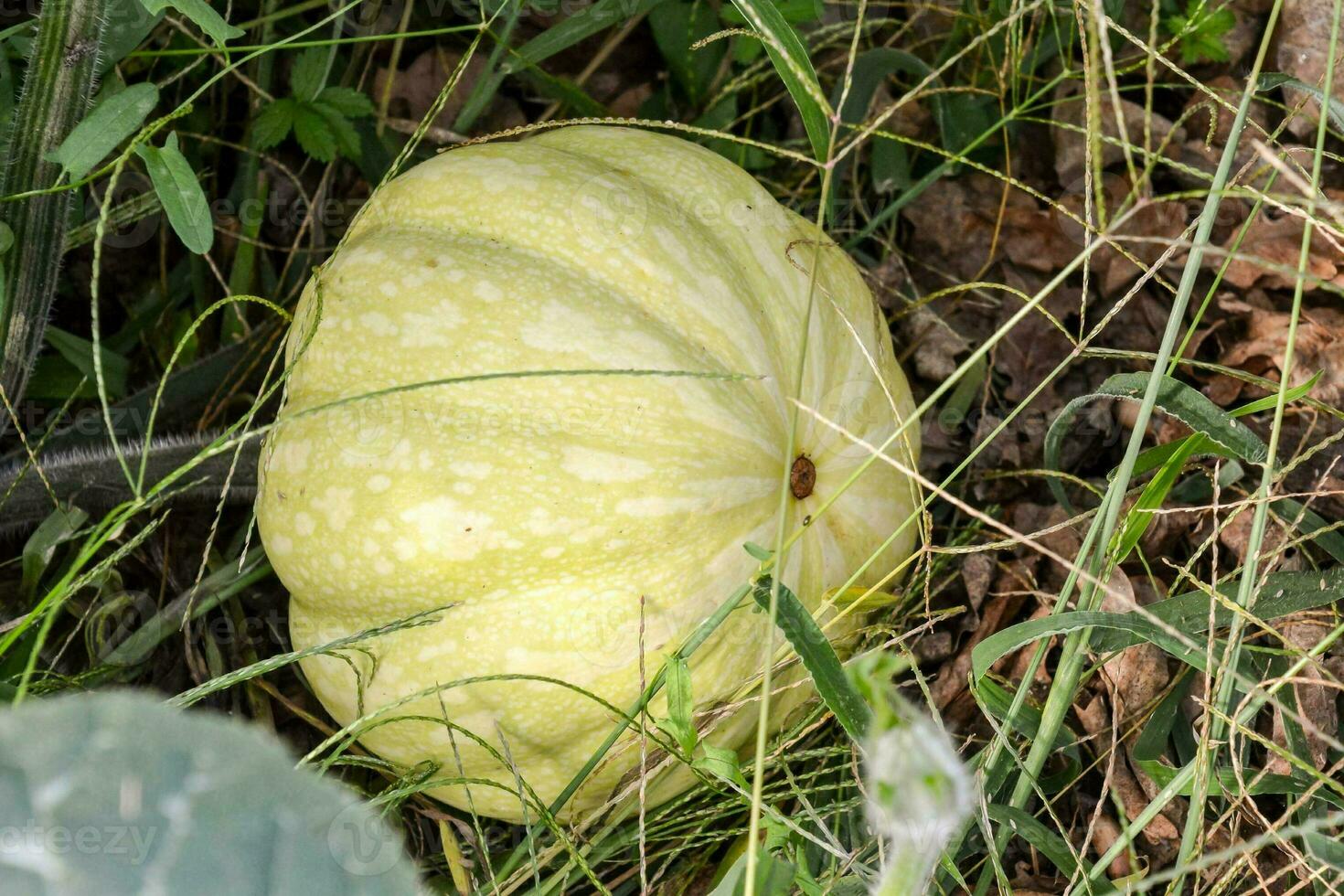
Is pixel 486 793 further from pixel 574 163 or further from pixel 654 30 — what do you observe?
pixel 654 30

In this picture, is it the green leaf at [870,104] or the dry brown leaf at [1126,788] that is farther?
the green leaf at [870,104]

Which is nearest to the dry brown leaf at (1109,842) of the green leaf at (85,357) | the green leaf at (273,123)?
the green leaf at (273,123)

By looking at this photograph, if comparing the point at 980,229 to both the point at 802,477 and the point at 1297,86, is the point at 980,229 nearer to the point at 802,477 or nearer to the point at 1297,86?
the point at 1297,86

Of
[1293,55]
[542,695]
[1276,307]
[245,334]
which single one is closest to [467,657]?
[542,695]

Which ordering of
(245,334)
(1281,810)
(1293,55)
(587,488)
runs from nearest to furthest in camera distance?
(587,488)
(1281,810)
(245,334)
(1293,55)

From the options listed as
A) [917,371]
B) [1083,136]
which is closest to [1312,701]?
[917,371]

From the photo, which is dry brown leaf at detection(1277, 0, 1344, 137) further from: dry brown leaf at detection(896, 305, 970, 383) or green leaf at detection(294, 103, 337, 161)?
green leaf at detection(294, 103, 337, 161)

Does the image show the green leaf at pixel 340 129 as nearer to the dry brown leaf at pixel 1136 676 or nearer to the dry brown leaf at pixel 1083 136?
the dry brown leaf at pixel 1083 136
